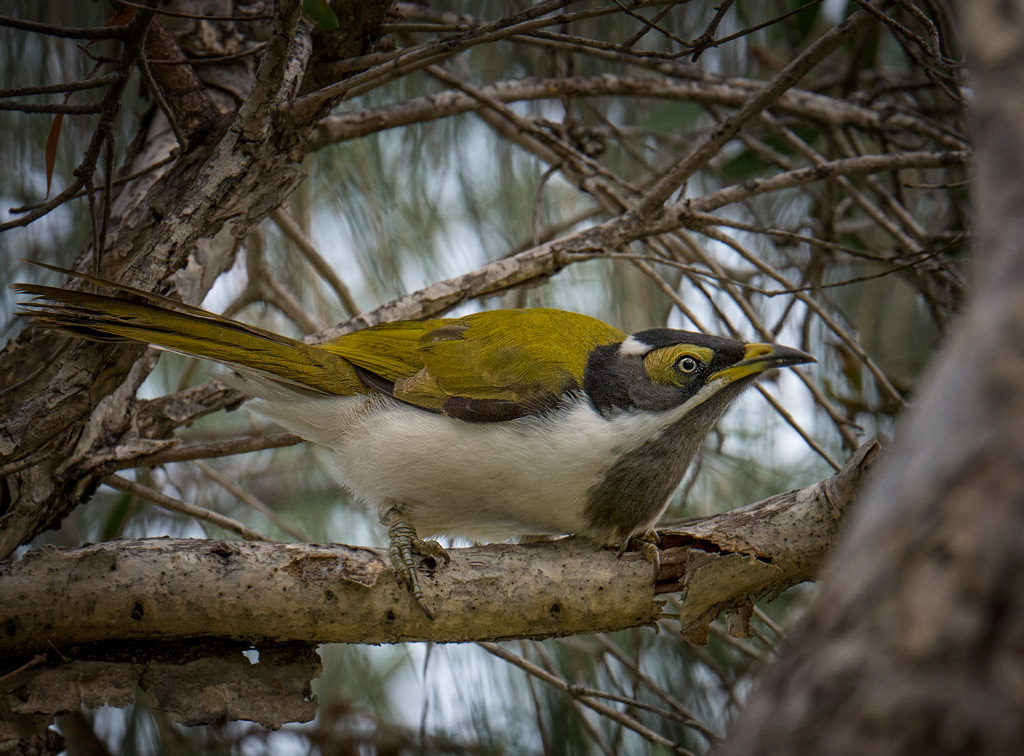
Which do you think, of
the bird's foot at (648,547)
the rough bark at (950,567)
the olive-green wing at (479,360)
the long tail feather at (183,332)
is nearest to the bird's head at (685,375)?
the olive-green wing at (479,360)

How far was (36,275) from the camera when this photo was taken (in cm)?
406

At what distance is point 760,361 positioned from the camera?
115 inches

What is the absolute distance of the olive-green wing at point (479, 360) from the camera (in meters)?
2.98

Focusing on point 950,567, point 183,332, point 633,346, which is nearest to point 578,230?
point 633,346

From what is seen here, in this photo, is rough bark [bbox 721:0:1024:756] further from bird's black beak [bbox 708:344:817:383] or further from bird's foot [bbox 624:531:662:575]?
bird's black beak [bbox 708:344:817:383]

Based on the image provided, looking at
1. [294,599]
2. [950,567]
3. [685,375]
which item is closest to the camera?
[950,567]

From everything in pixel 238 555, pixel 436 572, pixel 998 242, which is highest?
pixel 238 555

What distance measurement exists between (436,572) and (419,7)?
9.09 feet

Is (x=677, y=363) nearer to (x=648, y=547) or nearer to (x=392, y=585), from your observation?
(x=648, y=547)

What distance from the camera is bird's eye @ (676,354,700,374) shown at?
300cm

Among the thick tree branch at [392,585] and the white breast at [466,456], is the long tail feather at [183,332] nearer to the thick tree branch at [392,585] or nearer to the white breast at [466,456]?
the white breast at [466,456]

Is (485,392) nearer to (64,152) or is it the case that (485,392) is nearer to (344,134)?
(344,134)

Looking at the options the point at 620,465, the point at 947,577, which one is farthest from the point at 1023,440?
the point at 620,465

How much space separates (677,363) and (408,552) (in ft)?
3.75
